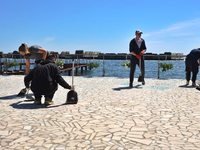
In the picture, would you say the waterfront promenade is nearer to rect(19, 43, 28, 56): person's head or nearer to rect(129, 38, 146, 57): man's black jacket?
rect(19, 43, 28, 56): person's head

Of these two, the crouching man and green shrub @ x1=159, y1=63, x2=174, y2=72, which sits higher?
green shrub @ x1=159, y1=63, x2=174, y2=72

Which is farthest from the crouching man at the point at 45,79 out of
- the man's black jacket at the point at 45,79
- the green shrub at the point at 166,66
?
the green shrub at the point at 166,66

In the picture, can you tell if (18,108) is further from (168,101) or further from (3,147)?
(168,101)

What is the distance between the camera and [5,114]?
4.00 m

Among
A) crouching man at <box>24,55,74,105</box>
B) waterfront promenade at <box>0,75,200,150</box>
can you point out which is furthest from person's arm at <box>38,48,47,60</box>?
waterfront promenade at <box>0,75,200,150</box>

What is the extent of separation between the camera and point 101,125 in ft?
11.0

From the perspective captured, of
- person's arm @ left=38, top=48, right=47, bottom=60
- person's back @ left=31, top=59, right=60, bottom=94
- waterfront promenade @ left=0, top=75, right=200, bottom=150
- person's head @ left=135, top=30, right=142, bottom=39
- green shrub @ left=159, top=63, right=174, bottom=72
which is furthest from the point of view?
green shrub @ left=159, top=63, right=174, bottom=72

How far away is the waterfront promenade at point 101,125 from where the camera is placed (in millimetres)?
2617

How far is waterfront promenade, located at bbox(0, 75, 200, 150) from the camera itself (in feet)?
8.59

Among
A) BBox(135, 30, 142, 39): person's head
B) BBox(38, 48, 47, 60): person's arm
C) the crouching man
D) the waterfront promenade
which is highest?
BBox(135, 30, 142, 39): person's head

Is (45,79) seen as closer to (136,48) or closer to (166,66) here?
(136,48)

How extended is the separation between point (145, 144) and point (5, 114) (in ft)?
8.80

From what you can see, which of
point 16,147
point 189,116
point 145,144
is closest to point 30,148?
point 16,147

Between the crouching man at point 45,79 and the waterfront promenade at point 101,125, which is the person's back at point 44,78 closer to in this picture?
the crouching man at point 45,79
